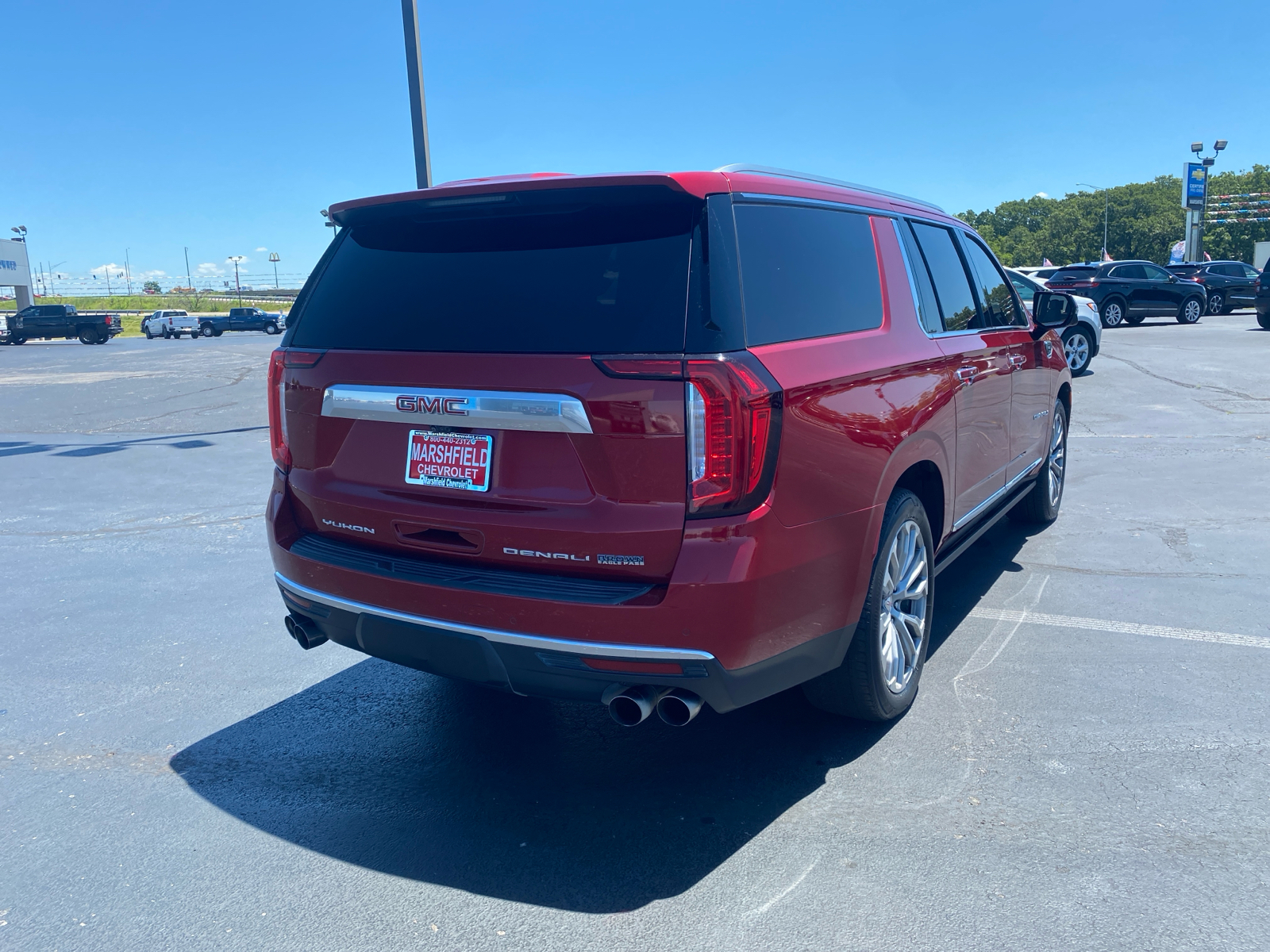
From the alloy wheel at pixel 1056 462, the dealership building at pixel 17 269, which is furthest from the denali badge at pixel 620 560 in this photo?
the dealership building at pixel 17 269

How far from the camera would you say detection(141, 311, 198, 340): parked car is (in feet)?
188

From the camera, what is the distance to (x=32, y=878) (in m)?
2.81

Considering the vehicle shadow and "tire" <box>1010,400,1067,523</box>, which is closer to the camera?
the vehicle shadow

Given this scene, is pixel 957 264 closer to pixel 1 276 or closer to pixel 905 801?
pixel 905 801

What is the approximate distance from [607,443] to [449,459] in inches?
21.2

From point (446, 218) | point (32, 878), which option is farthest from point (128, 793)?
point (446, 218)

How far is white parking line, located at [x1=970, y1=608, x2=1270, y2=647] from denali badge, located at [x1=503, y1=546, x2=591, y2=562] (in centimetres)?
282

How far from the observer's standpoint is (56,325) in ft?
157

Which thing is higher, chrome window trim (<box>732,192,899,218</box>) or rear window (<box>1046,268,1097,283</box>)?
rear window (<box>1046,268,1097,283</box>)

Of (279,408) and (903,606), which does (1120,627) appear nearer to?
(903,606)

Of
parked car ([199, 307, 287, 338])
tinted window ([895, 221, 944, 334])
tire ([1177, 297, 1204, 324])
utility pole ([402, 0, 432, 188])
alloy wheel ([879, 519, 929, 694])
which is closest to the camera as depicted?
alloy wheel ([879, 519, 929, 694])

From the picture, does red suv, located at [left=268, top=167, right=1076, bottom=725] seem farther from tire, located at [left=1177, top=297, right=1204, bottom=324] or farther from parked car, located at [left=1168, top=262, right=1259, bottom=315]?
parked car, located at [left=1168, top=262, right=1259, bottom=315]

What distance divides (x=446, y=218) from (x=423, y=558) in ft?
3.59

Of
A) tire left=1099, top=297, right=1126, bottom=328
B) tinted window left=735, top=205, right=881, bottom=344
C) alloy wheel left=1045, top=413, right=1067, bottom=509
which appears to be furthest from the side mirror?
tire left=1099, top=297, right=1126, bottom=328
